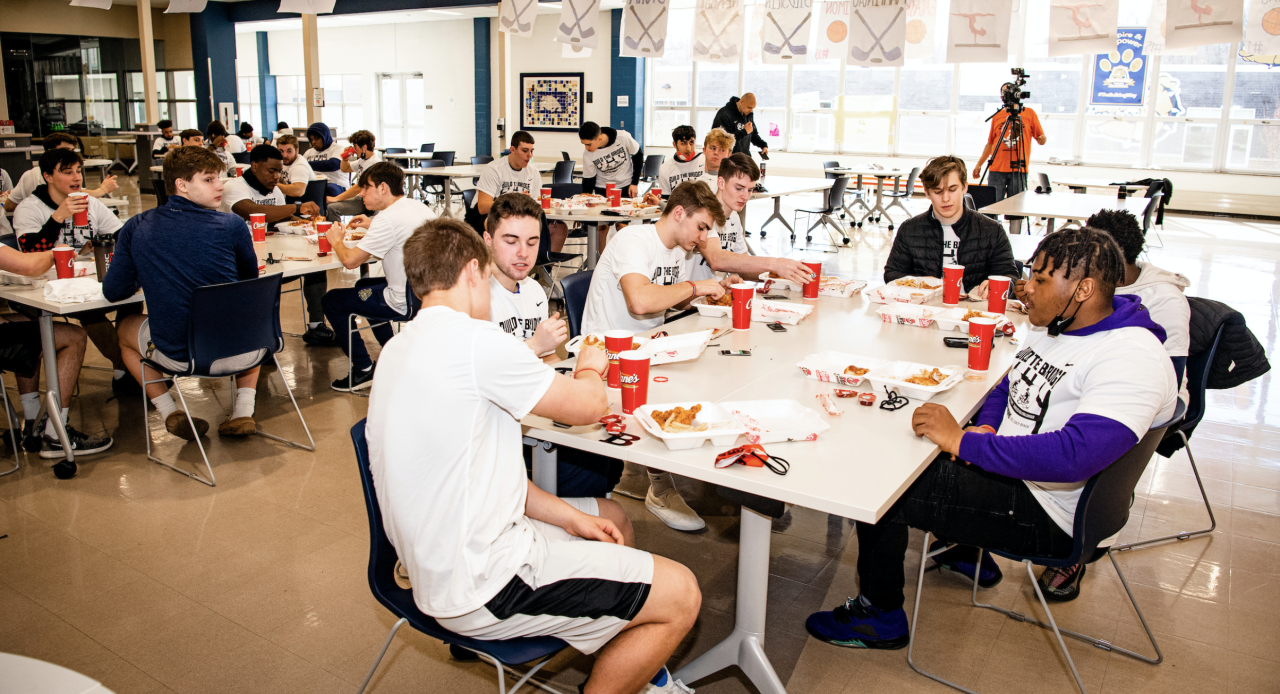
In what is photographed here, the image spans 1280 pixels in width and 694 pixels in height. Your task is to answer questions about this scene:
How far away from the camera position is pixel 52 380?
3.73m

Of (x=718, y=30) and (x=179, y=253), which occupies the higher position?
(x=718, y=30)

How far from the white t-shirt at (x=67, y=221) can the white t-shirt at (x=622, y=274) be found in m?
3.11

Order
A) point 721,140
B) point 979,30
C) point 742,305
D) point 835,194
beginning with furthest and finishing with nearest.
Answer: point 835,194 < point 721,140 < point 979,30 < point 742,305

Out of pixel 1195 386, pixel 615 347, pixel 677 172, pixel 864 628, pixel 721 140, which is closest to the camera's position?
pixel 615 347

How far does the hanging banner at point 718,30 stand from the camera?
24.3 feet

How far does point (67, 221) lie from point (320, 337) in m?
1.59

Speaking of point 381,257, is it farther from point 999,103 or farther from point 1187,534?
point 999,103

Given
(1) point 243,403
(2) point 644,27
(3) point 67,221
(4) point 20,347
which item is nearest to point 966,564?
(1) point 243,403

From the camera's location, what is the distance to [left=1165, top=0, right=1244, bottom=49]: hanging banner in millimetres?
5258

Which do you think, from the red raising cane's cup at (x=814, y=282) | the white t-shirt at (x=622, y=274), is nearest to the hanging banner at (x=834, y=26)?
the red raising cane's cup at (x=814, y=282)

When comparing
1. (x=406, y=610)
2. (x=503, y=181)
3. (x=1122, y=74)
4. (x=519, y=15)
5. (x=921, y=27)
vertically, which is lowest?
(x=406, y=610)

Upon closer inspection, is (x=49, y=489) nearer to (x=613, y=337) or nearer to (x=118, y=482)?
(x=118, y=482)

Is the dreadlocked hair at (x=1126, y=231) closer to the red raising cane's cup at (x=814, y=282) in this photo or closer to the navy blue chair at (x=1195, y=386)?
the navy blue chair at (x=1195, y=386)

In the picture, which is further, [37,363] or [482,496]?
[37,363]
